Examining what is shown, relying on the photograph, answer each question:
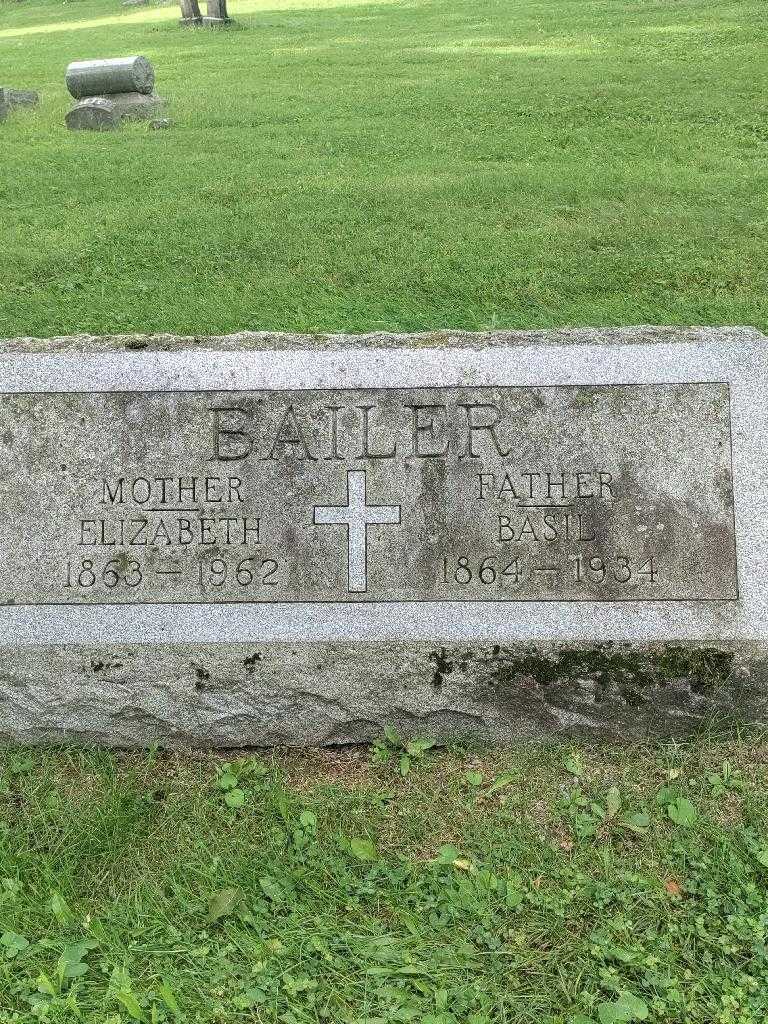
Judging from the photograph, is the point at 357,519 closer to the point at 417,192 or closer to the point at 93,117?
the point at 417,192

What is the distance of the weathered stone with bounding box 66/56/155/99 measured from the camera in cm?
880

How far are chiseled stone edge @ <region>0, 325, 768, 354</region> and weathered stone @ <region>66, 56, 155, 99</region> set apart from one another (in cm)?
671

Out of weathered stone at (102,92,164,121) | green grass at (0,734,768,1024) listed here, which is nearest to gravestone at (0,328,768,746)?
Answer: green grass at (0,734,768,1024)

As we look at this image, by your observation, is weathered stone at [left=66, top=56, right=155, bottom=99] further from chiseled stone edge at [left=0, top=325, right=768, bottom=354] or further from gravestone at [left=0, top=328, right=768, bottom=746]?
gravestone at [left=0, top=328, right=768, bottom=746]

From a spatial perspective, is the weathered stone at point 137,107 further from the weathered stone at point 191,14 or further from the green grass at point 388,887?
the green grass at point 388,887

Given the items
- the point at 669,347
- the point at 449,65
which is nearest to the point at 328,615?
the point at 669,347

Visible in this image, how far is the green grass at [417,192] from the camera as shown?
4930 millimetres

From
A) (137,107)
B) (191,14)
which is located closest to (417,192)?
(137,107)

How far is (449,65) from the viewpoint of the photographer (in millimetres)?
9773

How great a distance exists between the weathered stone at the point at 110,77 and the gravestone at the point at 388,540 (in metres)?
6.88

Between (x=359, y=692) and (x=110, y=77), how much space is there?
26.7ft

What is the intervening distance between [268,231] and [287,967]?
4.59 meters

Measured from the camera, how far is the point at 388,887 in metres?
2.64

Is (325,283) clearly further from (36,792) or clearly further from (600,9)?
(600,9)
